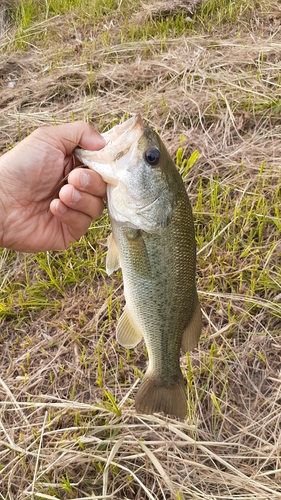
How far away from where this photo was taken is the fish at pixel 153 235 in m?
1.77

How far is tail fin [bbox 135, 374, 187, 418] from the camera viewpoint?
76.8 inches

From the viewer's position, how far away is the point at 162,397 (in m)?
1.96

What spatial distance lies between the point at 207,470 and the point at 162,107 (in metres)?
3.00

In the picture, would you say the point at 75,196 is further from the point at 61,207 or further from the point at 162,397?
the point at 162,397

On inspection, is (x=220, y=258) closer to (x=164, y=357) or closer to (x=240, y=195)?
(x=240, y=195)

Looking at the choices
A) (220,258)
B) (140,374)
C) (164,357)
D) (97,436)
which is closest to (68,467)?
(97,436)

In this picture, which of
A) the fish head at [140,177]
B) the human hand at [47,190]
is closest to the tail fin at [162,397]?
the fish head at [140,177]

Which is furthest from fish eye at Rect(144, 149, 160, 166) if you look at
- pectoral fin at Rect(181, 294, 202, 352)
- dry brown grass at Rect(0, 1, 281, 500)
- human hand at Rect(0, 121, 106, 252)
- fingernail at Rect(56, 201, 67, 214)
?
dry brown grass at Rect(0, 1, 281, 500)

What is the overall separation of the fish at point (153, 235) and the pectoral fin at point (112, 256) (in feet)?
0.03

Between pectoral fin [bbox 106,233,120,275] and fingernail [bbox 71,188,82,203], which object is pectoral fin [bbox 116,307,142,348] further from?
fingernail [bbox 71,188,82,203]

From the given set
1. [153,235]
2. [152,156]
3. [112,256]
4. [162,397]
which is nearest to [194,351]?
[162,397]

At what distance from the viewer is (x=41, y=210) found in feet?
7.87

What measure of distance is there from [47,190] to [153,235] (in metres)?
0.81

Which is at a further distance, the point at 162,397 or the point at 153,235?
the point at 162,397
